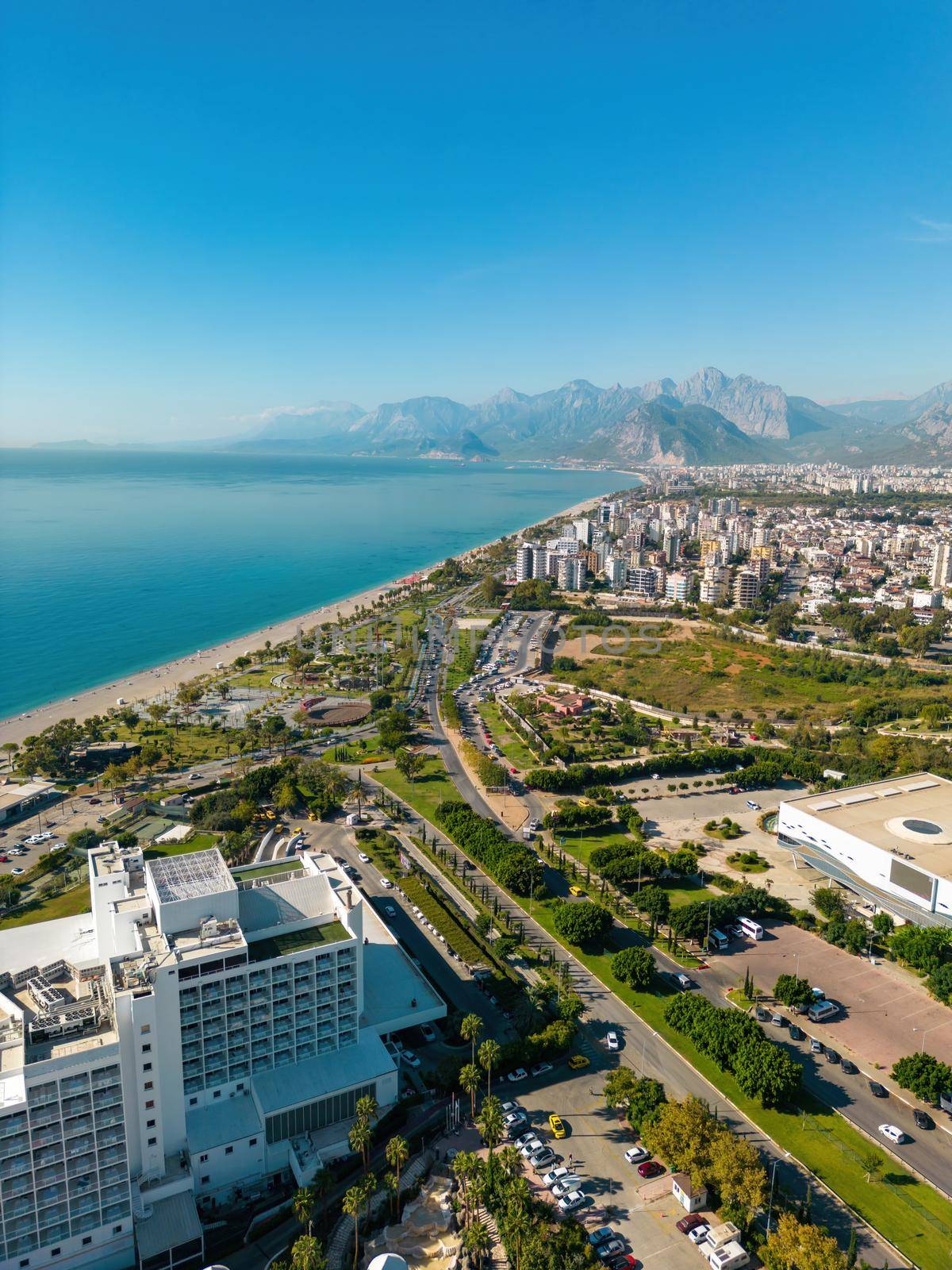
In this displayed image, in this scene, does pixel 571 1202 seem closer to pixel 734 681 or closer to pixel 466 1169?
pixel 466 1169

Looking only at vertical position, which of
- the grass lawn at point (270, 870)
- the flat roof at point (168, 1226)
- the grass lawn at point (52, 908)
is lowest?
the grass lawn at point (52, 908)

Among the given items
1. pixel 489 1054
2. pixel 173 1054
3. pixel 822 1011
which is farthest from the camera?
pixel 822 1011

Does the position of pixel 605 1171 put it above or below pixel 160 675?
below

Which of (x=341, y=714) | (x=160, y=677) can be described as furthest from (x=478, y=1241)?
(x=160, y=677)

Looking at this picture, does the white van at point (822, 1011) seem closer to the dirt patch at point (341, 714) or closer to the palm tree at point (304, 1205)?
the palm tree at point (304, 1205)

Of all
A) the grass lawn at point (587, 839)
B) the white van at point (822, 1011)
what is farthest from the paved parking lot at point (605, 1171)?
the grass lawn at point (587, 839)

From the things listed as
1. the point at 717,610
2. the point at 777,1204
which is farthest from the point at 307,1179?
the point at 717,610
